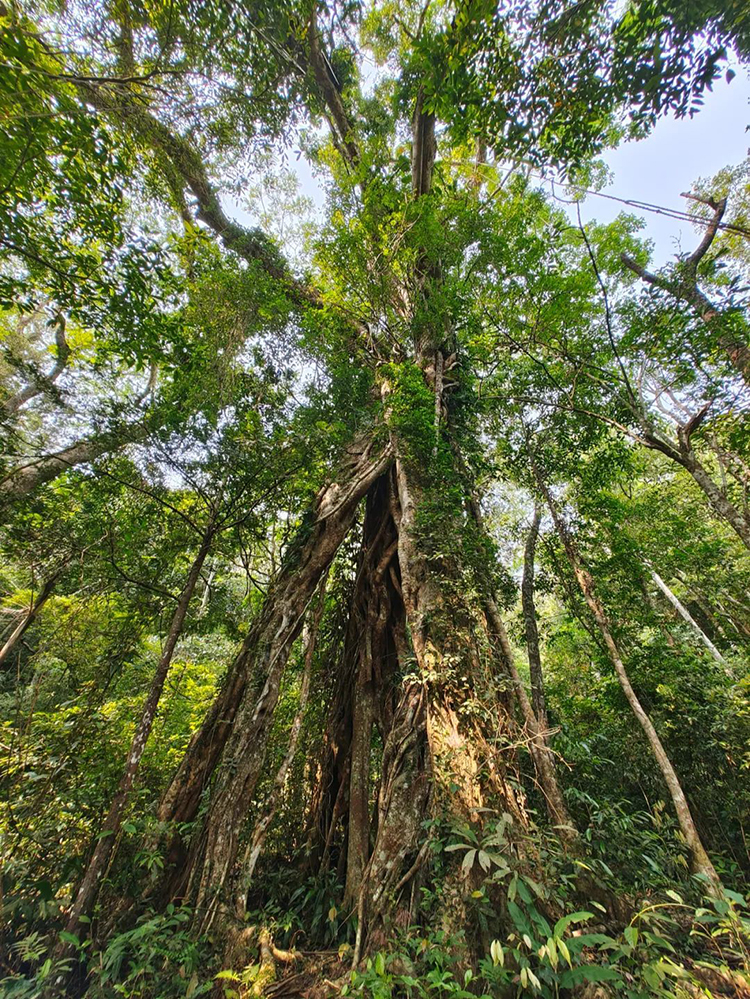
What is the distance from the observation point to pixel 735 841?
3.63m

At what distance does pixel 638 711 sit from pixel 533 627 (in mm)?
1198

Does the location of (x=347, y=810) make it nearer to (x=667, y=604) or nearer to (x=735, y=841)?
(x=735, y=841)

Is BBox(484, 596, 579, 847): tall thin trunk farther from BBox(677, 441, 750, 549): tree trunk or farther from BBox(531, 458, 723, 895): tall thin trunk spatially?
BBox(677, 441, 750, 549): tree trunk

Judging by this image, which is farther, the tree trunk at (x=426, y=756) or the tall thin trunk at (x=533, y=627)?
the tall thin trunk at (x=533, y=627)

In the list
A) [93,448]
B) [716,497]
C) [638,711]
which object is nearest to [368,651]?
[638,711]

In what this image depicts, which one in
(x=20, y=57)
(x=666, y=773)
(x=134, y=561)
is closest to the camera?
(x=20, y=57)

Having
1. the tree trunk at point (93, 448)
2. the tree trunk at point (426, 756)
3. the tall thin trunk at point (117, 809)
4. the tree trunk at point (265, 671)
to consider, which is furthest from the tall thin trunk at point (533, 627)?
the tree trunk at point (93, 448)

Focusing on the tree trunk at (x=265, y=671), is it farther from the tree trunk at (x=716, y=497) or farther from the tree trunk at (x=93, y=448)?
the tree trunk at (x=716, y=497)

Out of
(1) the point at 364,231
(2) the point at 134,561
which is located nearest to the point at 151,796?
(2) the point at 134,561

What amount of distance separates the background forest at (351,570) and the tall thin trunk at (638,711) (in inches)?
1.6

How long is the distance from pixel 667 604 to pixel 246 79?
1172 cm

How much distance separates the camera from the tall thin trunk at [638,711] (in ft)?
10.1

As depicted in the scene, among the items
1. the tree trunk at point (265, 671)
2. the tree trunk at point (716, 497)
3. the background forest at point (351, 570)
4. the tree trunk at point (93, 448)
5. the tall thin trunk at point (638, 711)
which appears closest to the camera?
the background forest at point (351, 570)

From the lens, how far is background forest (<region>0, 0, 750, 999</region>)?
7.36ft
